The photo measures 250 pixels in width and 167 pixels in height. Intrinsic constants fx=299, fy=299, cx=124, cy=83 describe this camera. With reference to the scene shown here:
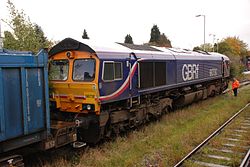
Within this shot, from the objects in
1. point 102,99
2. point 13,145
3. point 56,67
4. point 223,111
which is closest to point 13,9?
point 56,67

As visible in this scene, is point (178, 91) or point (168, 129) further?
point (178, 91)

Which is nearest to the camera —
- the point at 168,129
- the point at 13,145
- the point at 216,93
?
the point at 13,145

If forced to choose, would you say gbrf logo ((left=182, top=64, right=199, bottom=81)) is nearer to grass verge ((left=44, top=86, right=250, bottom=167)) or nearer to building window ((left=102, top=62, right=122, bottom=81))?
grass verge ((left=44, top=86, right=250, bottom=167))

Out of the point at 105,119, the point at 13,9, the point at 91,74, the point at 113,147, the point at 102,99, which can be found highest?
the point at 13,9

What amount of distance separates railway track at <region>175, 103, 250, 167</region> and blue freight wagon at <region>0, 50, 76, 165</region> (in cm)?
352

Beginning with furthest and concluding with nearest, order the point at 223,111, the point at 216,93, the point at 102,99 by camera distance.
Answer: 1. the point at 216,93
2. the point at 223,111
3. the point at 102,99

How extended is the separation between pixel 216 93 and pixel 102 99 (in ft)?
48.7

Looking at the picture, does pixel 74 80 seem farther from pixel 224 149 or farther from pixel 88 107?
pixel 224 149

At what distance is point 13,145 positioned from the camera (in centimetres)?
649

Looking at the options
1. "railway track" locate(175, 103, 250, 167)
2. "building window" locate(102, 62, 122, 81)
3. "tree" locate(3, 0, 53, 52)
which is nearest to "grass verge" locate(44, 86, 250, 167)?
"railway track" locate(175, 103, 250, 167)

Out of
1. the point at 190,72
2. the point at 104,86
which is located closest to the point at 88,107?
the point at 104,86

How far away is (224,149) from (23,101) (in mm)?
6048

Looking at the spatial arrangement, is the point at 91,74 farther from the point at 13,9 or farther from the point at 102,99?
the point at 13,9

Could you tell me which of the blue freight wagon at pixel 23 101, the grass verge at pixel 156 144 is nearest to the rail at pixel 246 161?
the grass verge at pixel 156 144
